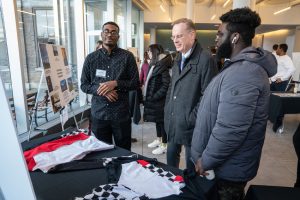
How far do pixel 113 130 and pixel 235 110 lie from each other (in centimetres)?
125

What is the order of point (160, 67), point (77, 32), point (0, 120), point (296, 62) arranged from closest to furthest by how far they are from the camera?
point (0, 120) → point (160, 67) → point (77, 32) → point (296, 62)

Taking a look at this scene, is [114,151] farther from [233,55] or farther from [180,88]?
[233,55]

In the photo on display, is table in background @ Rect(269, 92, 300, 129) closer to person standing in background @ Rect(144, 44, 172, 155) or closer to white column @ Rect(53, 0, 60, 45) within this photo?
person standing in background @ Rect(144, 44, 172, 155)

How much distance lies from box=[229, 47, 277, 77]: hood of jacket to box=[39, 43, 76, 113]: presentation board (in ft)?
6.31

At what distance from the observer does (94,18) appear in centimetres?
600

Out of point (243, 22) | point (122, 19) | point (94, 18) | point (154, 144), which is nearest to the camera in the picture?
point (243, 22)

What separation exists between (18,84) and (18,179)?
2853mm

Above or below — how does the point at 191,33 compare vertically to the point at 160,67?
above

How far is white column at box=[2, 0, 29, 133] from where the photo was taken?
2.63 metres

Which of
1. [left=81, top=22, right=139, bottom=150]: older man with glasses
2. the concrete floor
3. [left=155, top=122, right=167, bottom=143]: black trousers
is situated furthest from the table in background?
[left=81, top=22, right=139, bottom=150]: older man with glasses

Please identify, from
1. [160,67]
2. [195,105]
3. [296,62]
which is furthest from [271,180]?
[296,62]

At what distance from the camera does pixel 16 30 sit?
8.74ft

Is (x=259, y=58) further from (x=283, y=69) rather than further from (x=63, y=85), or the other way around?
(x=283, y=69)

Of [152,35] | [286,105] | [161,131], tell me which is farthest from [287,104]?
[152,35]
